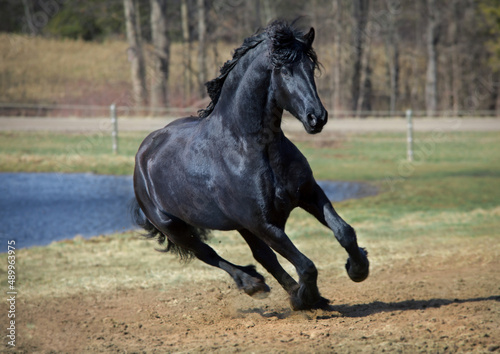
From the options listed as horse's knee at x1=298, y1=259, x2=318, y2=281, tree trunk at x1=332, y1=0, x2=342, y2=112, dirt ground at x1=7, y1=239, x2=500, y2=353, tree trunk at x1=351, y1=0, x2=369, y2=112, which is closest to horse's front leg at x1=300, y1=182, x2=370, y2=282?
horse's knee at x1=298, y1=259, x2=318, y2=281

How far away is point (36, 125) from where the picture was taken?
23.0 meters

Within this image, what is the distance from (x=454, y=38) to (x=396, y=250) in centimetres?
2834

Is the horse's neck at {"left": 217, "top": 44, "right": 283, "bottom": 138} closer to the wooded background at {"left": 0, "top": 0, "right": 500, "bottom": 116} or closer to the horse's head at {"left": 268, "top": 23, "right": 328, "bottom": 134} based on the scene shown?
the horse's head at {"left": 268, "top": 23, "right": 328, "bottom": 134}

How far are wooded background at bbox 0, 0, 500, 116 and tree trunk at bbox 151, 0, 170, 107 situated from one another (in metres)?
0.04

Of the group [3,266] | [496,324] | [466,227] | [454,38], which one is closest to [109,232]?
[3,266]

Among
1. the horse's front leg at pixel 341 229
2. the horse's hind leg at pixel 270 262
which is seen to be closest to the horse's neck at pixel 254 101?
the horse's front leg at pixel 341 229

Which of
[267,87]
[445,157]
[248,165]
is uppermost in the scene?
[267,87]

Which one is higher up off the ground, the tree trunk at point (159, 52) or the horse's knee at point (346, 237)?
the tree trunk at point (159, 52)

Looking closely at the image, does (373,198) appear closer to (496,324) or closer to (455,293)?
(455,293)

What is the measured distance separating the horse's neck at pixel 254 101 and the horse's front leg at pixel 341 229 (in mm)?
601

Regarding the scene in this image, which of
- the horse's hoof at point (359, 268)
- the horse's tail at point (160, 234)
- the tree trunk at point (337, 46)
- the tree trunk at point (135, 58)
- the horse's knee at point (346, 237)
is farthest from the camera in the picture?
the tree trunk at point (337, 46)

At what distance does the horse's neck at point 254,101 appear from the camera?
14.8 ft

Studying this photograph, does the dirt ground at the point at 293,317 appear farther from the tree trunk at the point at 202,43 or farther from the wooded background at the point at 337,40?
the tree trunk at the point at 202,43

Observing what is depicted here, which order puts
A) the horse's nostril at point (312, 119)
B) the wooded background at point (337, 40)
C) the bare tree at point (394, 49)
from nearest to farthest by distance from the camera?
1. the horse's nostril at point (312, 119)
2. the wooded background at point (337, 40)
3. the bare tree at point (394, 49)
